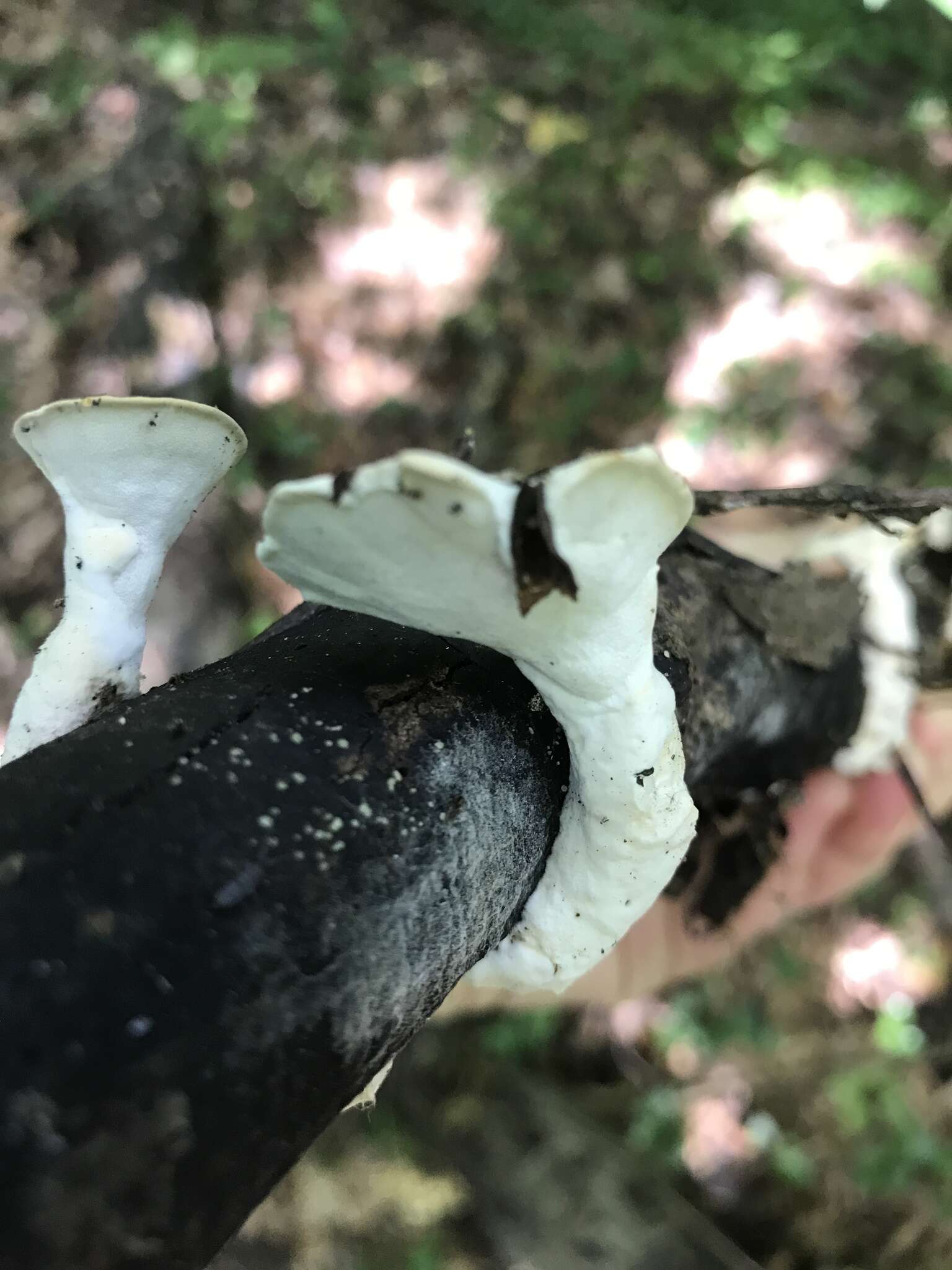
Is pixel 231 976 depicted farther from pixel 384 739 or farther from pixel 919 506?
pixel 919 506

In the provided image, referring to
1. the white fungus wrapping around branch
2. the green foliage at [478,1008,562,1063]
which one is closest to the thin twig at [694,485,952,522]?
the white fungus wrapping around branch

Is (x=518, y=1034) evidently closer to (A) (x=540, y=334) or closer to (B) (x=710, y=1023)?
(B) (x=710, y=1023)

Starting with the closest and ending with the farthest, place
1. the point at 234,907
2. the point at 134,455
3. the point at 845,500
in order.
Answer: the point at 234,907
the point at 134,455
the point at 845,500

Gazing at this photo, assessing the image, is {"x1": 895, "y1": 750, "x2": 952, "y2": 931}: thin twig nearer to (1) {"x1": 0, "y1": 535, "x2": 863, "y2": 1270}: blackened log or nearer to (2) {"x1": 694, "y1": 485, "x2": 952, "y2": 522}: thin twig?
(2) {"x1": 694, "y1": 485, "x2": 952, "y2": 522}: thin twig

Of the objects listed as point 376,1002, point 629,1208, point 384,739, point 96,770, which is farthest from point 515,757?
point 629,1208

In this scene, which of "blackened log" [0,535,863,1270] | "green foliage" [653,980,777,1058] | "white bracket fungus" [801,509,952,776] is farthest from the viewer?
"green foliage" [653,980,777,1058]

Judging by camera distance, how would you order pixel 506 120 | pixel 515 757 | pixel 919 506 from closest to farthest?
pixel 515 757 → pixel 919 506 → pixel 506 120

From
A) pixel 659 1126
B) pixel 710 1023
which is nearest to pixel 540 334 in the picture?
pixel 710 1023
